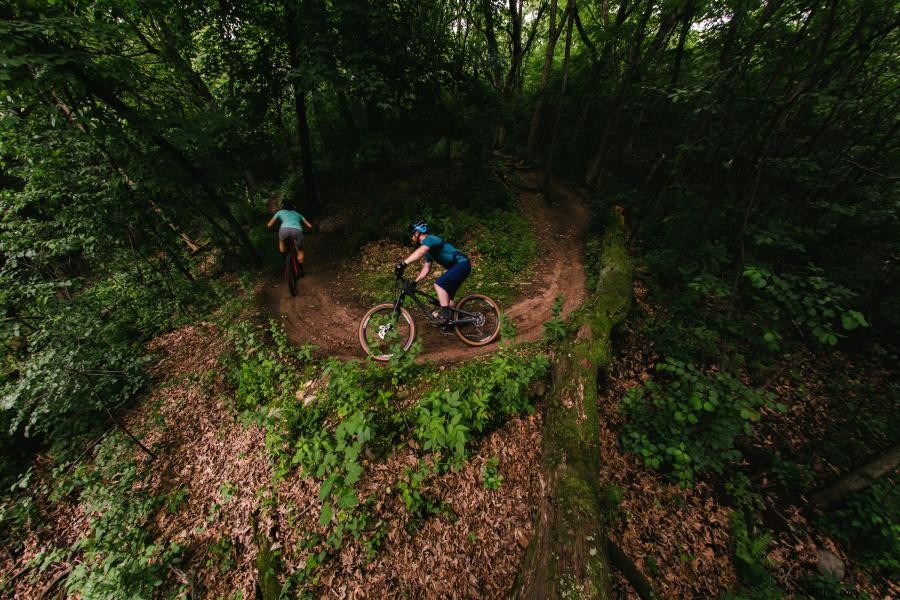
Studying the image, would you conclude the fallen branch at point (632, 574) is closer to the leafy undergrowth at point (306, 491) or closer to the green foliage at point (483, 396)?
the leafy undergrowth at point (306, 491)

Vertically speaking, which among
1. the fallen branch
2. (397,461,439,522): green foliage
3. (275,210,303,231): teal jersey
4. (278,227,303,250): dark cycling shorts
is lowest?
(397,461,439,522): green foliage

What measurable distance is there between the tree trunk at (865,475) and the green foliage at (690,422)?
1.51m

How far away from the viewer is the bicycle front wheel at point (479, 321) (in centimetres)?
709

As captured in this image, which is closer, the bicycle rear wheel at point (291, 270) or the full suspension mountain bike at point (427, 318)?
the full suspension mountain bike at point (427, 318)

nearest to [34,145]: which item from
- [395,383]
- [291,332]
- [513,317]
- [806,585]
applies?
[291,332]

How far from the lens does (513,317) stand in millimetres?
8141

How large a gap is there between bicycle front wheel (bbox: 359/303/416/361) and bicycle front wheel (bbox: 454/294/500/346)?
1190mm

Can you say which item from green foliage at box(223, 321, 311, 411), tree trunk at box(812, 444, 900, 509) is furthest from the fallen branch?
green foliage at box(223, 321, 311, 411)

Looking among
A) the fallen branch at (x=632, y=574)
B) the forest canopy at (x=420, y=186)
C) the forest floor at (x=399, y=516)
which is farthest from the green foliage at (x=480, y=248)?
the fallen branch at (x=632, y=574)

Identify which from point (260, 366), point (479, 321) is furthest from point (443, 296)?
point (260, 366)

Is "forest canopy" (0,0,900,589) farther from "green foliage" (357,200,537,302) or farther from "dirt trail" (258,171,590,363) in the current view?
"dirt trail" (258,171,590,363)

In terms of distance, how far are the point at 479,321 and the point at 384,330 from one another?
220cm

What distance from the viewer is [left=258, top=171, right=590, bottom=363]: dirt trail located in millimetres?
7477

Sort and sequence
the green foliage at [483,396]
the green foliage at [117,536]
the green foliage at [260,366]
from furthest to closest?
the green foliage at [260,366], the green foliage at [117,536], the green foliage at [483,396]
